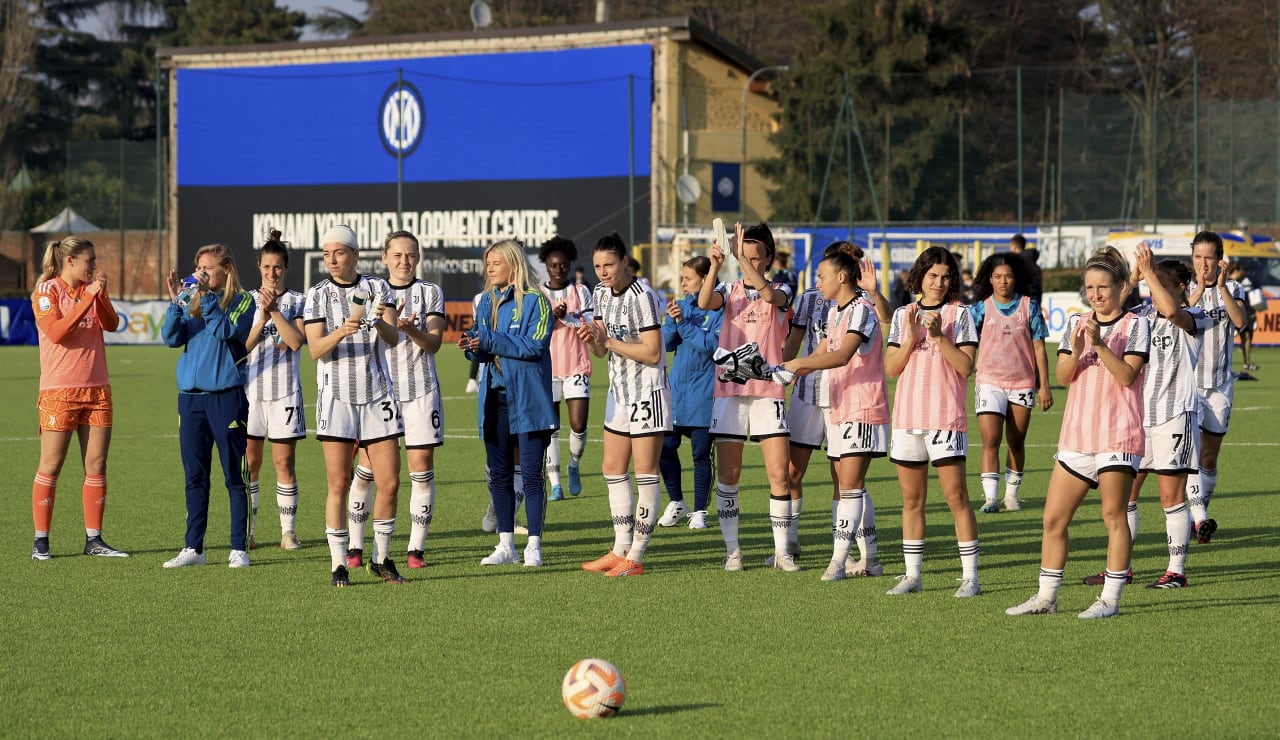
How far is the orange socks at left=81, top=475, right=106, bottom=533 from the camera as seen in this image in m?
10.1

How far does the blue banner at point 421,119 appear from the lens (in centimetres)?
4725

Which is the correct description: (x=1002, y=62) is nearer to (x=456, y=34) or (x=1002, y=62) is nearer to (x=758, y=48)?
(x=758, y=48)

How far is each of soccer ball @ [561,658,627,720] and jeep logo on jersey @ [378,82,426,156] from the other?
146ft

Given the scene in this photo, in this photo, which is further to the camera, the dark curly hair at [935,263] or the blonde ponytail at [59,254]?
the blonde ponytail at [59,254]

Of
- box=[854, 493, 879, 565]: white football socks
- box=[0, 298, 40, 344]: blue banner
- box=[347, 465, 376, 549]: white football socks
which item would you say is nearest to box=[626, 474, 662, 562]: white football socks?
box=[854, 493, 879, 565]: white football socks

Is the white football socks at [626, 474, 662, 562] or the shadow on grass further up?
the white football socks at [626, 474, 662, 562]

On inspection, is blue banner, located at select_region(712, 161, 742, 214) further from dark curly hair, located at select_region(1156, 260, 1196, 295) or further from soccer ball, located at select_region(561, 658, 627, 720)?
soccer ball, located at select_region(561, 658, 627, 720)

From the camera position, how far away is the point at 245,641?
7.68 meters

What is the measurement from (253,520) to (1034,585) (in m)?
5.81

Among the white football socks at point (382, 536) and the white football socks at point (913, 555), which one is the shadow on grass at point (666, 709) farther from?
the white football socks at point (382, 536)

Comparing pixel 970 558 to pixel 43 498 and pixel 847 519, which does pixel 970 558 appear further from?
pixel 43 498

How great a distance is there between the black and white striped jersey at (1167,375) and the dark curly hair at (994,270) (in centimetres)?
312

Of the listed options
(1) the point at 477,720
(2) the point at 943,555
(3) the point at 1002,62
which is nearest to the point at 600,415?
(2) the point at 943,555

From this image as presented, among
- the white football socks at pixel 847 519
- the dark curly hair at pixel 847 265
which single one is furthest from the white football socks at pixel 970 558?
the dark curly hair at pixel 847 265
